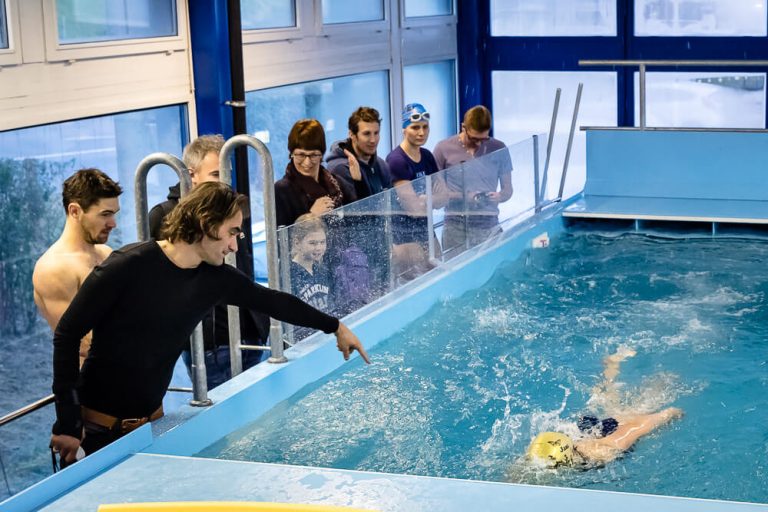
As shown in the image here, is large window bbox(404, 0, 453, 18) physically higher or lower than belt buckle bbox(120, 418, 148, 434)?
higher

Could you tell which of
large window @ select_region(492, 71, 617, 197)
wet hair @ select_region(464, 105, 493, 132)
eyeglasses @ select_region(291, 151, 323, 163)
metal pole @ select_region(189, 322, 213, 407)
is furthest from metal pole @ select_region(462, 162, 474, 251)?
large window @ select_region(492, 71, 617, 197)

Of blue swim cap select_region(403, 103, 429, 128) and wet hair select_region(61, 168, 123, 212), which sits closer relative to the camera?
wet hair select_region(61, 168, 123, 212)

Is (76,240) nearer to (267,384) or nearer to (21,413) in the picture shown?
(21,413)

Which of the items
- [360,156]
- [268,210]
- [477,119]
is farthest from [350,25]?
[268,210]

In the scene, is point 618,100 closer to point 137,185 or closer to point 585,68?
point 585,68

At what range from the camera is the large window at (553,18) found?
452 inches

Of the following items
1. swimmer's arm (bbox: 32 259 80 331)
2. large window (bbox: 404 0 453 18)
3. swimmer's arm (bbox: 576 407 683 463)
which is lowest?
swimmer's arm (bbox: 576 407 683 463)

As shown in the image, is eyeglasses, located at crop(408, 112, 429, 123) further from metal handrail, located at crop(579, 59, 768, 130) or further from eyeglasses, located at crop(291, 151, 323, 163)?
metal handrail, located at crop(579, 59, 768, 130)

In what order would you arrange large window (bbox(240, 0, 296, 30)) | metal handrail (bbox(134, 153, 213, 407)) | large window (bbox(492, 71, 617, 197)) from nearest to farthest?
metal handrail (bbox(134, 153, 213, 407))
large window (bbox(240, 0, 296, 30))
large window (bbox(492, 71, 617, 197))

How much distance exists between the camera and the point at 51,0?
594 centimetres

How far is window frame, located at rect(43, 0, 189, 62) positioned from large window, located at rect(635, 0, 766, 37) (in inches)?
228

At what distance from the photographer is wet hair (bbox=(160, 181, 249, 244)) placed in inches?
129

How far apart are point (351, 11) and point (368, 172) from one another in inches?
164

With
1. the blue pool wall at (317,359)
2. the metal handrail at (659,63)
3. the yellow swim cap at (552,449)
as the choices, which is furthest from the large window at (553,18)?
the yellow swim cap at (552,449)
